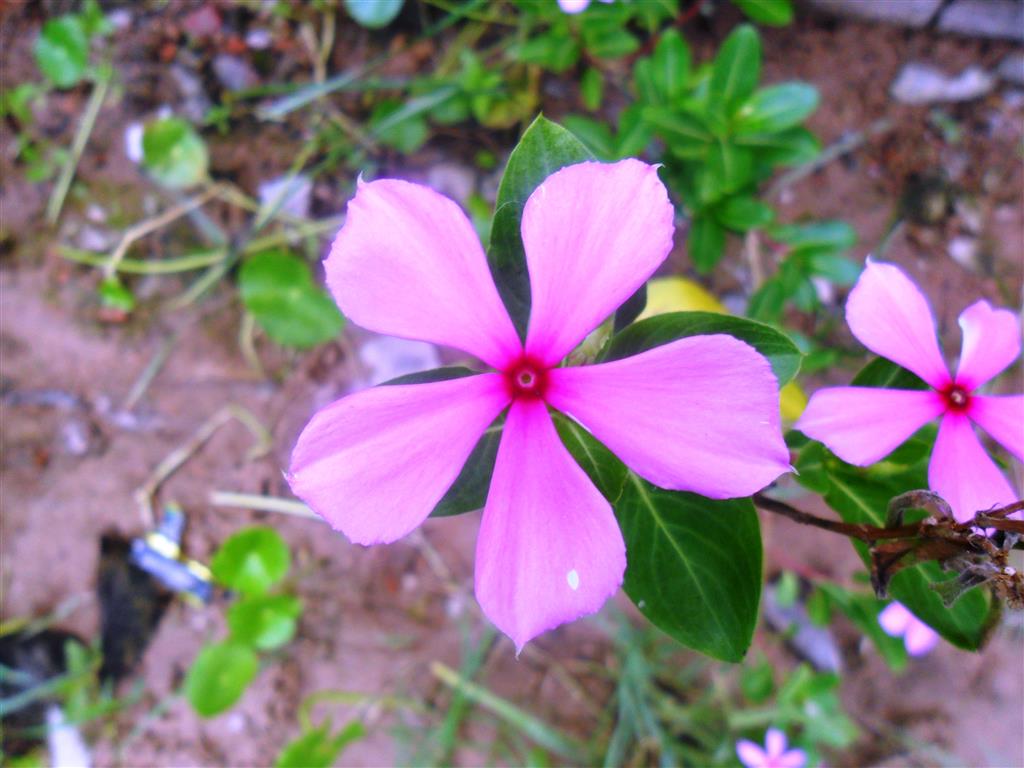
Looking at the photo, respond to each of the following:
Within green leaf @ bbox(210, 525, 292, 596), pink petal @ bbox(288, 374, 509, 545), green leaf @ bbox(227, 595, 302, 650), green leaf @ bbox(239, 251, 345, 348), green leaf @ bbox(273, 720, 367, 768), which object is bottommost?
green leaf @ bbox(273, 720, 367, 768)

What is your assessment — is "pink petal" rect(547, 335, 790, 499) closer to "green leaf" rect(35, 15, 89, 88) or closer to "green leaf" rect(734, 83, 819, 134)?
"green leaf" rect(734, 83, 819, 134)

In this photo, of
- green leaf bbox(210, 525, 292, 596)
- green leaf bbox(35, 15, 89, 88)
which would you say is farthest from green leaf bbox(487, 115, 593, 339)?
green leaf bbox(35, 15, 89, 88)

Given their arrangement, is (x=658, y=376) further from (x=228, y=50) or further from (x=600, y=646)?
(x=228, y=50)

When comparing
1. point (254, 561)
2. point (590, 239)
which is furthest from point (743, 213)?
point (254, 561)

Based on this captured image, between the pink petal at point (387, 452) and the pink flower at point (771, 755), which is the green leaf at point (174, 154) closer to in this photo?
the pink petal at point (387, 452)

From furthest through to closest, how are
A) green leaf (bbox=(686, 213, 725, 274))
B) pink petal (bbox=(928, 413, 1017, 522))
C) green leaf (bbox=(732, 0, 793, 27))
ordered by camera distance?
1. green leaf (bbox=(686, 213, 725, 274))
2. green leaf (bbox=(732, 0, 793, 27))
3. pink petal (bbox=(928, 413, 1017, 522))

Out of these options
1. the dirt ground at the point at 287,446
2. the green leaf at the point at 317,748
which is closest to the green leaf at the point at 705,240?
the dirt ground at the point at 287,446

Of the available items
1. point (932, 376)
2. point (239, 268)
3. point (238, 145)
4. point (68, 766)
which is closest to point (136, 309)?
point (239, 268)
